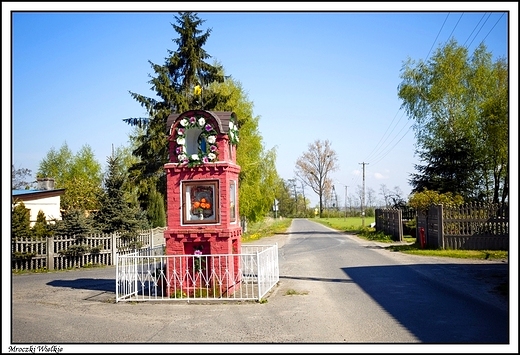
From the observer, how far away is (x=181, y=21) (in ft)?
98.3

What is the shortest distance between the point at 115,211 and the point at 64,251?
364cm

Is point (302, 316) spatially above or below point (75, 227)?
below

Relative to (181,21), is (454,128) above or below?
below

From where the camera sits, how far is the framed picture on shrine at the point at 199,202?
12742 millimetres

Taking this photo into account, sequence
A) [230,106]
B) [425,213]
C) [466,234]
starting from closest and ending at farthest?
[466,234]
[425,213]
[230,106]

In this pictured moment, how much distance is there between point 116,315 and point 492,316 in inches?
278

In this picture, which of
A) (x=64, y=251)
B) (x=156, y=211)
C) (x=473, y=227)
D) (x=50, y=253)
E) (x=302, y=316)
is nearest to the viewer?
(x=302, y=316)

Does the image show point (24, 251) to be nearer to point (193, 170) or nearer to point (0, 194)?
point (193, 170)

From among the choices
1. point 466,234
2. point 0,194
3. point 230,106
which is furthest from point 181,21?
point 0,194

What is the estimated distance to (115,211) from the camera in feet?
77.7

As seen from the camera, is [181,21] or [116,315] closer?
[116,315]

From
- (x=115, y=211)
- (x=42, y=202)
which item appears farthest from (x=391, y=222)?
(x=42, y=202)

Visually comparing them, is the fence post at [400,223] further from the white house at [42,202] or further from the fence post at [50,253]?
the white house at [42,202]
